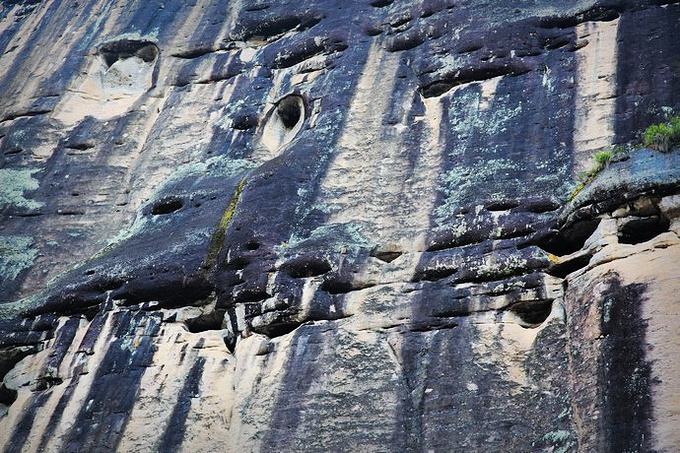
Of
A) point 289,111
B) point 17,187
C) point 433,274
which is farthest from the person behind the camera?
point 17,187

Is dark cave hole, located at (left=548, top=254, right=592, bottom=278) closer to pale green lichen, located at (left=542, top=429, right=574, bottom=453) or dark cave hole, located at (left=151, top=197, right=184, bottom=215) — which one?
pale green lichen, located at (left=542, top=429, right=574, bottom=453)

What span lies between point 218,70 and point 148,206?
4490mm

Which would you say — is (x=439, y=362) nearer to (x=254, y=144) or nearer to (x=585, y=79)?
(x=585, y=79)

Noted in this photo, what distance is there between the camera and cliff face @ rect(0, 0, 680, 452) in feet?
33.1

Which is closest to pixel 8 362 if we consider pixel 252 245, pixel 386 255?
pixel 252 245

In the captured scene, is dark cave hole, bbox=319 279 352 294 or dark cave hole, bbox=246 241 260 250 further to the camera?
dark cave hole, bbox=246 241 260 250

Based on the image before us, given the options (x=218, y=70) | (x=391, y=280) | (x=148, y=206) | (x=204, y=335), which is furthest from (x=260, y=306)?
(x=218, y=70)

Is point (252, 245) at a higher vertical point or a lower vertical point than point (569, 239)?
higher

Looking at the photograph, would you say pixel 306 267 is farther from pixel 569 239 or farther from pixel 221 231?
pixel 569 239

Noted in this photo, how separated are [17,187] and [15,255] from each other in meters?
2.11

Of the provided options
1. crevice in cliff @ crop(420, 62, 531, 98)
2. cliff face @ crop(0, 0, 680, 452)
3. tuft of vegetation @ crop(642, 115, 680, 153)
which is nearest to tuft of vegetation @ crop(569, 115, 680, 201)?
tuft of vegetation @ crop(642, 115, 680, 153)

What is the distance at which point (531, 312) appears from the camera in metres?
11.0

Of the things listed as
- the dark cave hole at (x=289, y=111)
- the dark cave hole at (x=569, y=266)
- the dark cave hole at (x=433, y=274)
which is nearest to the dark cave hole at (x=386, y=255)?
the dark cave hole at (x=433, y=274)

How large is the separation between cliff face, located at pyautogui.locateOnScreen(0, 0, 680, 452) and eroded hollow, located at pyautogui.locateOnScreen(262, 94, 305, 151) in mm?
53
